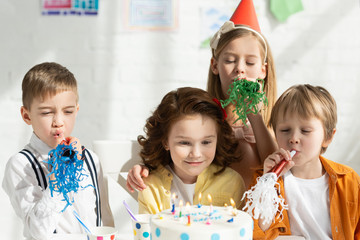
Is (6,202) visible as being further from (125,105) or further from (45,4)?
(45,4)

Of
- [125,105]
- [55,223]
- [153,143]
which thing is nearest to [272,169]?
[153,143]

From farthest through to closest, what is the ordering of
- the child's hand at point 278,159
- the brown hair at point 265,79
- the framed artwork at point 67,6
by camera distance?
the framed artwork at point 67,6 < the brown hair at point 265,79 < the child's hand at point 278,159

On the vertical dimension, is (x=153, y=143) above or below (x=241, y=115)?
below

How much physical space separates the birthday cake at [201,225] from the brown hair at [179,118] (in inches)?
20.4

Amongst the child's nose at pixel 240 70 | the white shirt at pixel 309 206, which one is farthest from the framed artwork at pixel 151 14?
the white shirt at pixel 309 206

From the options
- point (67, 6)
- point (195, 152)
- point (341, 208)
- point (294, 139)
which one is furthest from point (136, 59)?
point (341, 208)

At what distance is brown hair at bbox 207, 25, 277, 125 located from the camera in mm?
1704

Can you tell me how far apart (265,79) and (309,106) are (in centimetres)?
42

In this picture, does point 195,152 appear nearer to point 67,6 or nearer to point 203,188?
point 203,188

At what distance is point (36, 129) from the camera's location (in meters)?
1.47

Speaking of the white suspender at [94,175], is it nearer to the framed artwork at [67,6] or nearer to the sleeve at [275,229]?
the sleeve at [275,229]

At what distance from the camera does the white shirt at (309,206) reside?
1.39 metres

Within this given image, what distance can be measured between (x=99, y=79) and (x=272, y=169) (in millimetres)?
1528

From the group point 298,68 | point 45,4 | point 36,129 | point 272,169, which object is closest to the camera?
point 272,169
